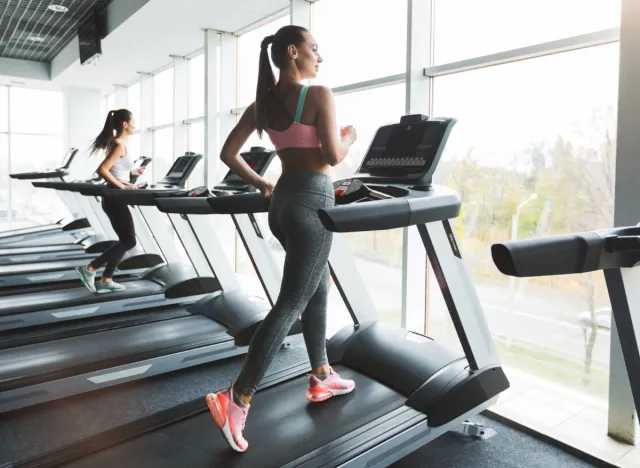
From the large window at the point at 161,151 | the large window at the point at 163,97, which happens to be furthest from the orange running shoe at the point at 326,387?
the large window at the point at 163,97

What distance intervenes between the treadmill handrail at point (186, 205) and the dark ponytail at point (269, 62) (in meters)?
1.15

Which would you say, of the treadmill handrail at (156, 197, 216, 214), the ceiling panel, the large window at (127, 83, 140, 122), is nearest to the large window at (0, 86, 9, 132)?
the ceiling panel

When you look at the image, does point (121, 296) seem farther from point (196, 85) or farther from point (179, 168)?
point (196, 85)

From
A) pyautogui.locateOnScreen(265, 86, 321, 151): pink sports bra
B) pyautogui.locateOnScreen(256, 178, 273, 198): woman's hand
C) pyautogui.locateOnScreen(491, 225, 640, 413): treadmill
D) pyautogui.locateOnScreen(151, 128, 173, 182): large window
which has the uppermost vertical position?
pyautogui.locateOnScreen(151, 128, 173, 182): large window

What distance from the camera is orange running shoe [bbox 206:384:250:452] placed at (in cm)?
191

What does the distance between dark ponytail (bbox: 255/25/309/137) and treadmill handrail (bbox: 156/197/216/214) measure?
3.78 feet

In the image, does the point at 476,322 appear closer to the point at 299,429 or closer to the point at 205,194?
the point at 299,429

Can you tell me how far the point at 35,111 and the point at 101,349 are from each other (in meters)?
8.81

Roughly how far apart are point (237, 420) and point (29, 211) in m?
9.99

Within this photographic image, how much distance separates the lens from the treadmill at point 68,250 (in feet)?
20.7

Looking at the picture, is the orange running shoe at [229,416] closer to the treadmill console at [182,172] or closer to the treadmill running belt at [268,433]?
the treadmill running belt at [268,433]

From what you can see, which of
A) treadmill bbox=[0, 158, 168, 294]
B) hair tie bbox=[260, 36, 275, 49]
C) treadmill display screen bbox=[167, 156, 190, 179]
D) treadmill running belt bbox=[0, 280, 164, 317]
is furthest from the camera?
treadmill bbox=[0, 158, 168, 294]

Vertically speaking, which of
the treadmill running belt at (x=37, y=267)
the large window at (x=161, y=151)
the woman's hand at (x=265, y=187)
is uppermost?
the large window at (x=161, y=151)

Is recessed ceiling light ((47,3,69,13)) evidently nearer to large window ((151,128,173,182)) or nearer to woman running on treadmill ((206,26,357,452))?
large window ((151,128,173,182))
